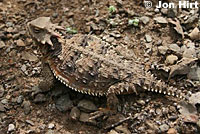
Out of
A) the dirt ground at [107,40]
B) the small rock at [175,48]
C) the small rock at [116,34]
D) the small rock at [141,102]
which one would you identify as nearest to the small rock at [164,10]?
the dirt ground at [107,40]

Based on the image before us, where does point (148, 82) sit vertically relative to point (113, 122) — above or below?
above

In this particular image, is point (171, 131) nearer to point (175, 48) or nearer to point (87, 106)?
point (87, 106)

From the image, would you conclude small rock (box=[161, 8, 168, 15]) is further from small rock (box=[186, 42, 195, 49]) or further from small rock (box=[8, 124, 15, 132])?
small rock (box=[8, 124, 15, 132])

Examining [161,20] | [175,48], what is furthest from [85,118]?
[161,20]

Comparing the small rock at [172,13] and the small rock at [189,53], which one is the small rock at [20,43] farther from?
the small rock at [189,53]

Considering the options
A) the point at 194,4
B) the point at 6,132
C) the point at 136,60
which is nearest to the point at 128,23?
the point at 136,60

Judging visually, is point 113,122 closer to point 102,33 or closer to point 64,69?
point 64,69
